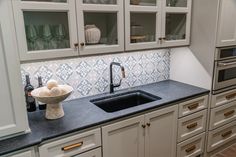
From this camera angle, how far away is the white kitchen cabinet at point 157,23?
1788 millimetres

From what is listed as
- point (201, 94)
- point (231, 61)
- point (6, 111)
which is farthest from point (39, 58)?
point (231, 61)

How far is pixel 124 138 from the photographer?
5.52ft

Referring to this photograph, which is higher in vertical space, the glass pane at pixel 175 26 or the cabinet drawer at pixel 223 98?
the glass pane at pixel 175 26

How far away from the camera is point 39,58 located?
56.2 inches

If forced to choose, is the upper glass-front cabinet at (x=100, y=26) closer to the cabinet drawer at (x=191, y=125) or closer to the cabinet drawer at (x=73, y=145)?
the cabinet drawer at (x=73, y=145)

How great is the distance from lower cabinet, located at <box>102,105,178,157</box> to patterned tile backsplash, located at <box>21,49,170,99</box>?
0.58 m

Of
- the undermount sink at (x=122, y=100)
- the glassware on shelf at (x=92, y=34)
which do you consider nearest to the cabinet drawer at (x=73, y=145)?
the undermount sink at (x=122, y=100)

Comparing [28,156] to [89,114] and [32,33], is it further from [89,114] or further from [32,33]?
[32,33]

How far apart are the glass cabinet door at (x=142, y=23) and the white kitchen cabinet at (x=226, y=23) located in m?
0.61

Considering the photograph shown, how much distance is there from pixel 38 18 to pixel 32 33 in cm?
12

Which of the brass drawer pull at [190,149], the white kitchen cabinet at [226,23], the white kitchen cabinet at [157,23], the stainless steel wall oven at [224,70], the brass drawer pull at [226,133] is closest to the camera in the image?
the white kitchen cabinet at [157,23]

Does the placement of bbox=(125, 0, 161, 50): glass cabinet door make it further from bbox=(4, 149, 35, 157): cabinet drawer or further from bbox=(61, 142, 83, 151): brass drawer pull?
bbox=(4, 149, 35, 157): cabinet drawer

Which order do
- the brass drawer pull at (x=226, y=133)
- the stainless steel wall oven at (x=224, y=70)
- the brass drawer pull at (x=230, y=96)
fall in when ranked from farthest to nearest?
1. the brass drawer pull at (x=226, y=133)
2. the brass drawer pull at (x=230, y=96)
3. the stainless steel wall oven at (x=224, y=70)

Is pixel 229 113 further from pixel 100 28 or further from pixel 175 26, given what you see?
pixel 100 28
